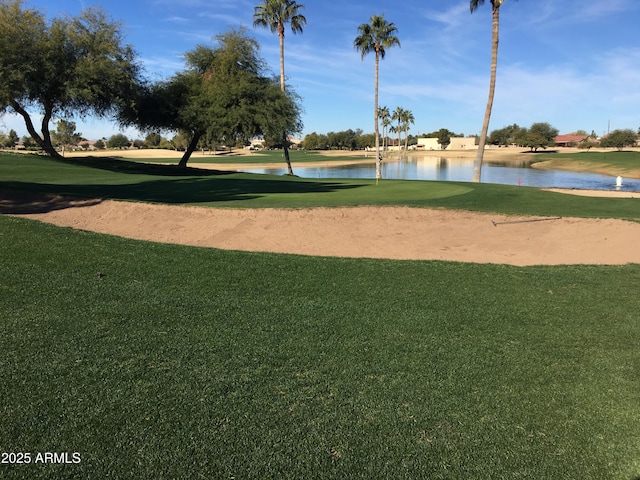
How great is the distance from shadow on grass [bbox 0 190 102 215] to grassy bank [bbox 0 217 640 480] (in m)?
6.69

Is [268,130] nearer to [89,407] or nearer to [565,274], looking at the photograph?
[565,274]

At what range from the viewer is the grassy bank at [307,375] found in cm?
313

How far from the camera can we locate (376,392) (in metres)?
3.98

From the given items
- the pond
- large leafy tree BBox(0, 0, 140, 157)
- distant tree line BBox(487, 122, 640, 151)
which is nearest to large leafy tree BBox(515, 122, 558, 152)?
distant tree line BBox(487, 122, 640, 151)

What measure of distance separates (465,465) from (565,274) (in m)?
6.67

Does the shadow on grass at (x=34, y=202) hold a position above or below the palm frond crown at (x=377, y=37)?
below

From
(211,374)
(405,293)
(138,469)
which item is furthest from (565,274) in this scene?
(138,469)

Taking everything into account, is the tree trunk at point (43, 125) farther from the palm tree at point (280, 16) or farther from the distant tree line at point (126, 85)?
the palm tree at point (280, 16)

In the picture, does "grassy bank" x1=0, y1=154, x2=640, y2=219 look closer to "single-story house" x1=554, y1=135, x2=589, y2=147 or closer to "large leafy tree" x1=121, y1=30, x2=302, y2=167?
"large leafy tree" x1=121, y1=30, x2=302, y2=167

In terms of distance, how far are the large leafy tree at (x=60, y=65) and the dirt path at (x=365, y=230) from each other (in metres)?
22.8

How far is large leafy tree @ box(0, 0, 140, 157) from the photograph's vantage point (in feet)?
104

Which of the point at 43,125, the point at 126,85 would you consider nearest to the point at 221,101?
the point at 126,85

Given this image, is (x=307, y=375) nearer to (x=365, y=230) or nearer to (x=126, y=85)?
(x=365, y=230)

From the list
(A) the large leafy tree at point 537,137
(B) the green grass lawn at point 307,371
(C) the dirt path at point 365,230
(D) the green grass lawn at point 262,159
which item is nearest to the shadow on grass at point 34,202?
(C) the dirt path at point 365,230
